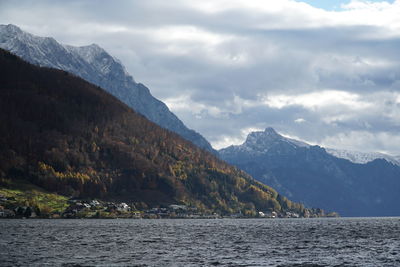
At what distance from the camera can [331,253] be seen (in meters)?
158

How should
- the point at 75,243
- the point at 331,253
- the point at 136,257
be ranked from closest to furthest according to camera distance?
the point at 136,257 < the point at 331,253 < the point at 75,243

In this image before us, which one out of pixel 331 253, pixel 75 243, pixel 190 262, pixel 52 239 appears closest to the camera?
pixel 190 262

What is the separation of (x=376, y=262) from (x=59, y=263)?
70.7 metres

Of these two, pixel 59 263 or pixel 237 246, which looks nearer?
pixel 59 263

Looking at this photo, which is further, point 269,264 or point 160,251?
point 160,251

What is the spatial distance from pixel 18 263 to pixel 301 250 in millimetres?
80545

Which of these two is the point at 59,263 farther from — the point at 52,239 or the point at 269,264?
the point at 52,239

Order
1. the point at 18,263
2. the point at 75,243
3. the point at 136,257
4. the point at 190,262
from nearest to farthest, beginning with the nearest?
the point at 18,263
the point at 190,262
the point at 136,257
the point at 75,243

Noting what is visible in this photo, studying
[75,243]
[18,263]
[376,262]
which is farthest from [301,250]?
[18,263]

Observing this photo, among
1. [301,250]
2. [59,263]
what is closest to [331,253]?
[301,250]

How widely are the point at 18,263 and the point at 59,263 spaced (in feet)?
27.4

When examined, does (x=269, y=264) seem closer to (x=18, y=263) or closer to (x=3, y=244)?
(x=18, y=263)

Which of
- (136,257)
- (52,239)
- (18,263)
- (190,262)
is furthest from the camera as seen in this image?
(52,239)

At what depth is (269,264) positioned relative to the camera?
129125mm
